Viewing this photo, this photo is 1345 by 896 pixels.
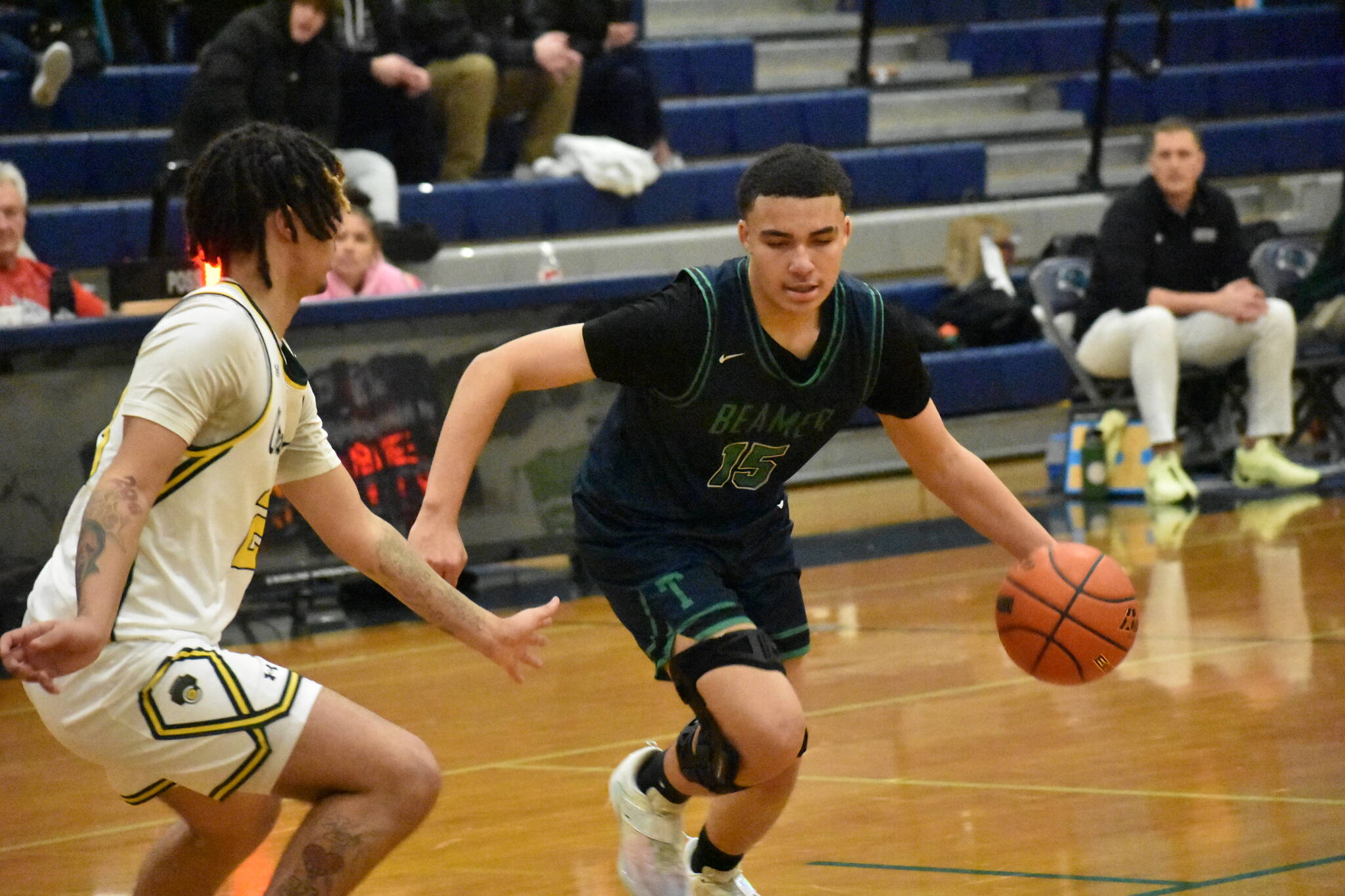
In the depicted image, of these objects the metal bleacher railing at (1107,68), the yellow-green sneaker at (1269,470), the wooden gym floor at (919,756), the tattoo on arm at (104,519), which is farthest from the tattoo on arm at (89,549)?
the metal bleacher railing at (1107,68)

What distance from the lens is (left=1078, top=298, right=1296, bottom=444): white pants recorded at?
876 centimetres

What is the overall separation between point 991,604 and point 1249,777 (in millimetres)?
2536

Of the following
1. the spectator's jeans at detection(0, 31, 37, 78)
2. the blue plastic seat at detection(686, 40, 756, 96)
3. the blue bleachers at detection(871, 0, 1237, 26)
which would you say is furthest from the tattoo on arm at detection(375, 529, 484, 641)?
the blue bleachers at detection(871, 0, 1237, 26)

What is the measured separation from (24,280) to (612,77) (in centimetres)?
434

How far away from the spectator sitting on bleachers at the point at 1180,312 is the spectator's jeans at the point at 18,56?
5.57 m

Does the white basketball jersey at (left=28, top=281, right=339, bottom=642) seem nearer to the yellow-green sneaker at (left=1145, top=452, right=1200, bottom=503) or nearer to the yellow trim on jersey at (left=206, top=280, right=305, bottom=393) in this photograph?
the yellow trim on jersey at (left=206, top=280, right=305, bottom=393)

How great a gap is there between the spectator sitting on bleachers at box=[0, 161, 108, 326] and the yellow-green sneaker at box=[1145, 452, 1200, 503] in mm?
4938

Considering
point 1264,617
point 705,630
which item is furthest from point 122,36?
point 705,630

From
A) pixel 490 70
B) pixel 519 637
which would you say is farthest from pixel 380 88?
pixel 519 637

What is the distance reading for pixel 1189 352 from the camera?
355 inches

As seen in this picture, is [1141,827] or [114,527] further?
[1141,827]

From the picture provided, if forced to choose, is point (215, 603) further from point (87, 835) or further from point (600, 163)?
point (600, 163)

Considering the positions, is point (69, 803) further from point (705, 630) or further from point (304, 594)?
point (304, 594)

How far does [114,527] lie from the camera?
94.7 inches
